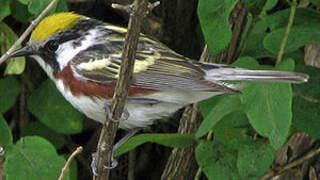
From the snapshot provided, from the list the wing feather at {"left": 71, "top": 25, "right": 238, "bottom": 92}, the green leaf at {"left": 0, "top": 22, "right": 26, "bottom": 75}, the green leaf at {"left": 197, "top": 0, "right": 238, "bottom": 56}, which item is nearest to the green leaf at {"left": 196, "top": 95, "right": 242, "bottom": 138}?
the wing feather at {"left": 71, "top": 25, "right": 238, "bottom": 92}

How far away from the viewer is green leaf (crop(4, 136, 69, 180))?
3.68 metres

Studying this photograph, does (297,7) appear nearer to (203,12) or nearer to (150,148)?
(203,12)

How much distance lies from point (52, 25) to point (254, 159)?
3.85ft

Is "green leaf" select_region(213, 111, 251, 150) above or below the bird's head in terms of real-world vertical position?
below

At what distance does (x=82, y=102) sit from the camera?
3670 millimetres

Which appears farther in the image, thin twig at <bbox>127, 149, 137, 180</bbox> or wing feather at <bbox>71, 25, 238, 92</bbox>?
thin twig at <bbox>127, 149, 137, 180</bbox>

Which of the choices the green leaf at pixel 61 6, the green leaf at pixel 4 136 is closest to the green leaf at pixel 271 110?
the green leaf at pixel 61 6

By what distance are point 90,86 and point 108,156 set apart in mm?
509

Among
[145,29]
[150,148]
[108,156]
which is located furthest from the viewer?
[150,148]

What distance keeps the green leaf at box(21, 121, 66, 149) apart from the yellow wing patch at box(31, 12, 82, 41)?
92 cm

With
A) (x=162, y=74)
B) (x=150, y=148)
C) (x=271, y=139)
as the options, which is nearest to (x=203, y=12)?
(x=162, y=74)

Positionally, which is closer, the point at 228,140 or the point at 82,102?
the point at 82,102

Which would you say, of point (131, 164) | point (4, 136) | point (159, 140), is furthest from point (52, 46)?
point (131, 164)

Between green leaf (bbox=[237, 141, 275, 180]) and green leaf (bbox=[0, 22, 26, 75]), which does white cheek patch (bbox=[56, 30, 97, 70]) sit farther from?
green leaf (bbox=[237, 141, 275, 180])
